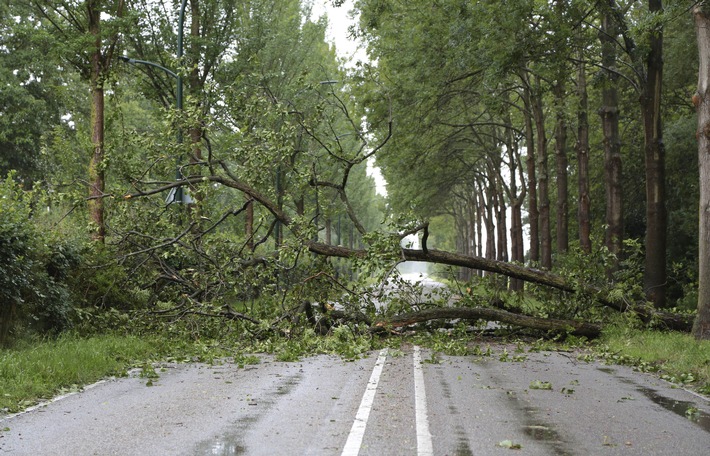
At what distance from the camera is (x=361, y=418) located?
7434 mm

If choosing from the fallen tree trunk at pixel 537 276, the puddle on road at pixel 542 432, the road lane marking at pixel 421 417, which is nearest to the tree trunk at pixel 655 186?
the fallen tree trunk at pixel 537 276

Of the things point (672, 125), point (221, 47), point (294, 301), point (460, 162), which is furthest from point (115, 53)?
point (460, 162)

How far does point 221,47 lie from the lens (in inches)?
997

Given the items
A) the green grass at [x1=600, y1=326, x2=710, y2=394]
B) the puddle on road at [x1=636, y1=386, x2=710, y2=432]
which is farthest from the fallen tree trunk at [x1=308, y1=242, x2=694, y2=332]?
the puddle on road at [x1=636, y1=386, x2=710, y2=432]

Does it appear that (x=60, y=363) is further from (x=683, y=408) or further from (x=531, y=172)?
(x=531, y=172)

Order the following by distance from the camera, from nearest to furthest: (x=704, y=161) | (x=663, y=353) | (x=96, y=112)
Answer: (x=663, y=353) < (x=704, y=161) < (x=96, y=112)

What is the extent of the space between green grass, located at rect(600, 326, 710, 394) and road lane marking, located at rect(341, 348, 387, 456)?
4192mm

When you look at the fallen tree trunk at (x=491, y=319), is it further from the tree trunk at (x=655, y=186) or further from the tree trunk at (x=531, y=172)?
the tree trunk at (x=531, y=172)

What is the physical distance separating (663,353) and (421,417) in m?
6.62

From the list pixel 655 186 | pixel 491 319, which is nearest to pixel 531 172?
pixel 655 186

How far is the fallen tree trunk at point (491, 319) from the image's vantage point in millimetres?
15023

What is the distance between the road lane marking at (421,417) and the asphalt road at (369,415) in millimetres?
11

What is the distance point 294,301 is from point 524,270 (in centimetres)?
506

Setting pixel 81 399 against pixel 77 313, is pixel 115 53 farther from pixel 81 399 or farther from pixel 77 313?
pixel 81 399
